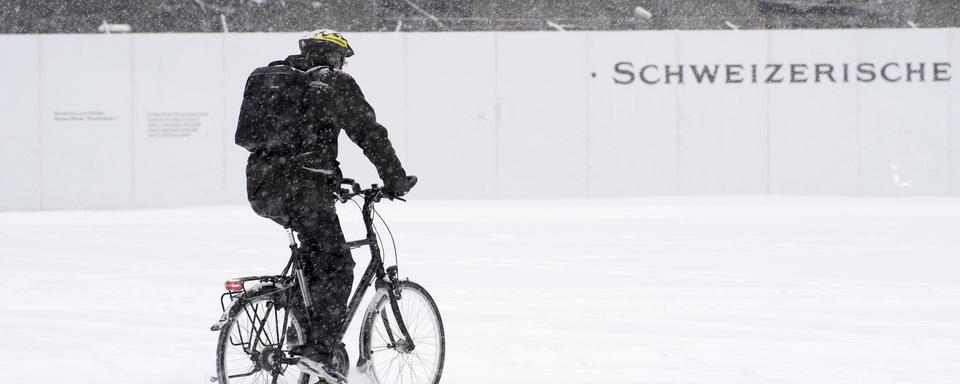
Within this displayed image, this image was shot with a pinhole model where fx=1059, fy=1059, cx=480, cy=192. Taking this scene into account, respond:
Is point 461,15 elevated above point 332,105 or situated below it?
above

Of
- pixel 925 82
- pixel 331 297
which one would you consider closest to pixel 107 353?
pixel 331 297

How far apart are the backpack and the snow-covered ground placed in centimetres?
129

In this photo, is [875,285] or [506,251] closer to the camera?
[875,285]

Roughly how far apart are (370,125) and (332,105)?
16cm

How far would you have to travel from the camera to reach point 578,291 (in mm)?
7723

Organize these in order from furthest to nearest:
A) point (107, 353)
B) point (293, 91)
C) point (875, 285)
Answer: point (875, 285) < point (107, 353) < point (293, 91)

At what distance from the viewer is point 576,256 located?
388 inches

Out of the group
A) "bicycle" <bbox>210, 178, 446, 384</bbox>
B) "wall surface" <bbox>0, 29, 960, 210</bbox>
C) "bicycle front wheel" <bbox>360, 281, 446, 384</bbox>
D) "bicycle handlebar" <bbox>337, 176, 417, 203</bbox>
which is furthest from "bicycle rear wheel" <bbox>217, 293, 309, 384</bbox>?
"wall surface" <bbox>0, 29, 960, 210</bbox>

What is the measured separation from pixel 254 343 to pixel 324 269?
0.43 m

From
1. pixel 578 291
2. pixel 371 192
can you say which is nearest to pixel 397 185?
pixel 371 192

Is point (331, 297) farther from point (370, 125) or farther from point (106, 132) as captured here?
point (106, 132)

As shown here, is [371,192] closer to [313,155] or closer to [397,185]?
[397,185]

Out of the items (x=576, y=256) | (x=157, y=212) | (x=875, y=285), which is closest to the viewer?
(x=875, y=285)

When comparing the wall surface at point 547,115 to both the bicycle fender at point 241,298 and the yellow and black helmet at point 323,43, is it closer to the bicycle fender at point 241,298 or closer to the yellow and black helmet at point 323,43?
the yellow and black helmet at point 323,43
